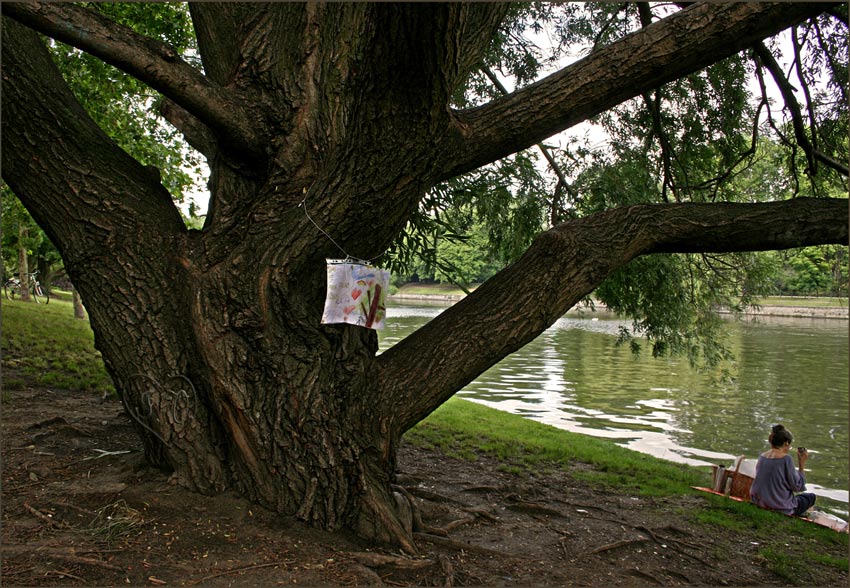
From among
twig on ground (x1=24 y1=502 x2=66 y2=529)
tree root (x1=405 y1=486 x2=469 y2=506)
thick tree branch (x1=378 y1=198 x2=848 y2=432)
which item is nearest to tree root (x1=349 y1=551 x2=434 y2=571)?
thick tree branch (x1=378 y1=198 x2=848 y2=432)

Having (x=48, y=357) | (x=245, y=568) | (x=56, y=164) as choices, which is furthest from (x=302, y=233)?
(x=48, y=357)

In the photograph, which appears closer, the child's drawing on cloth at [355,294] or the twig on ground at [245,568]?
the twig on ground at [245,568]

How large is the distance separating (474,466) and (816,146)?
16.3ft

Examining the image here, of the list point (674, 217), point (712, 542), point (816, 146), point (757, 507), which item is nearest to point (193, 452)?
point (674, 217)

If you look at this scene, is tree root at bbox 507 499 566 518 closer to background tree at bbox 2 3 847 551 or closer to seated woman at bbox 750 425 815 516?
background tree at bbox 2 3 847 551

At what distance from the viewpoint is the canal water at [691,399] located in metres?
11.3

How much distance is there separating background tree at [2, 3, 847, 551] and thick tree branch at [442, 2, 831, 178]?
1 cm

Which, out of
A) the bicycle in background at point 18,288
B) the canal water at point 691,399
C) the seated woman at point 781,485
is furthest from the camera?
the bicycle in background at point 18,288

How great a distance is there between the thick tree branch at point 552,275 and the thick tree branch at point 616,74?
0.74 metres

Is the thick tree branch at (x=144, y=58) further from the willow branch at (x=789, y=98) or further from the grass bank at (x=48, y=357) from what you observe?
the willow branch at (x=789, y=98)

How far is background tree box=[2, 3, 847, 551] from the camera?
403 cm

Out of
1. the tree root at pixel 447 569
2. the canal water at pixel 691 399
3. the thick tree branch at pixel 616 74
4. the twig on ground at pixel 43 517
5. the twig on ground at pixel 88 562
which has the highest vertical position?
the thick tree branch at pixel 616 74

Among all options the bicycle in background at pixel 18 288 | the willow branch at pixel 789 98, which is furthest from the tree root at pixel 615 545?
the bicycle in background at pixel 18 288

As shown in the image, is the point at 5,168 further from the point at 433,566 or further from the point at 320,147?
the point at 433,566
